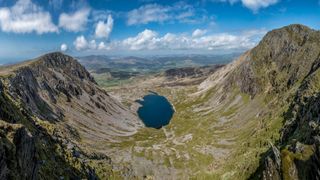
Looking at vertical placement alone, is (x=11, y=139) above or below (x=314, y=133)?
above

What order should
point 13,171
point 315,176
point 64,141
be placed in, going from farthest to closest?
point 64,141
point 13,171
point 315,176

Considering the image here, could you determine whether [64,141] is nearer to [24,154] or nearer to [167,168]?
[167,168]

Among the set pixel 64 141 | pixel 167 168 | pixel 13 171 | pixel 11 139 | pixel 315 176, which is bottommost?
pixel 167 168

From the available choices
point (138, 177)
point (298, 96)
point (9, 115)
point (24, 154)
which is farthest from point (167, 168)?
point (24, 154)

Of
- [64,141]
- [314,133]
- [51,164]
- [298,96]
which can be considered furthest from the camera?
[298,96]

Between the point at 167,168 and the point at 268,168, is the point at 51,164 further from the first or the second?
the point at 167,168

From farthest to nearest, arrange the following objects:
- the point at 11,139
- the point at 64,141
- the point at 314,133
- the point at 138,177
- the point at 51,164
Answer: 1. the point at 138,177
2. the point at 64,141
3. the point at 51,164
4. the point at 314,133
5. the point at 11,139

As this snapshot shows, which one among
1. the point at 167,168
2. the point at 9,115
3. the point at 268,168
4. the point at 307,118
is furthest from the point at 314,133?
the point at 167,168

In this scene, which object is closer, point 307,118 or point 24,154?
point 24,154

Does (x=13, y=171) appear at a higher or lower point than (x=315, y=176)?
higher
